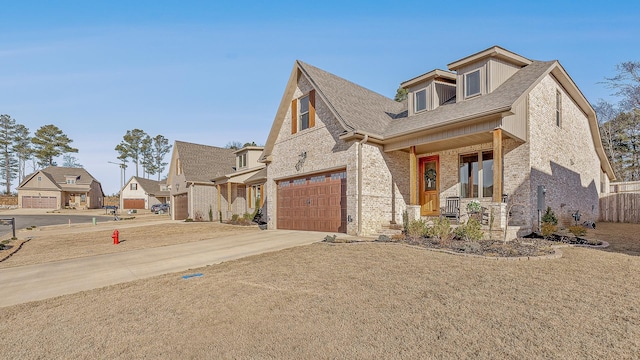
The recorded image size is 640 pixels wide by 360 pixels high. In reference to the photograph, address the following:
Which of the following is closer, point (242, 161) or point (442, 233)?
point (442, 233)

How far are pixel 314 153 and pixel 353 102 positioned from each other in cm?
310

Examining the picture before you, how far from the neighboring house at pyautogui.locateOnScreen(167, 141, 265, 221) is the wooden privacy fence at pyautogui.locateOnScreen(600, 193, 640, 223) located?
67.1 ft

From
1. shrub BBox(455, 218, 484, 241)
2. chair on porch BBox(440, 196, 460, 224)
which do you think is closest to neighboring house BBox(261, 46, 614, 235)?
chair on porch BBox(440, 196, 460, 224)

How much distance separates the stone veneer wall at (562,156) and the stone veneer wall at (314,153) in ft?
20.5

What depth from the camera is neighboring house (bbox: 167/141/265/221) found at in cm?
2367

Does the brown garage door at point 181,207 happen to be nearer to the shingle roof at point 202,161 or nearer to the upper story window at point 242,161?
the shingle roof at point 202,161

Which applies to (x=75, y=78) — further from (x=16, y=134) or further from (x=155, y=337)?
(x=16, y=134)

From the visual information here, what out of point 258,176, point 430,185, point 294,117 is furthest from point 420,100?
point 258,176

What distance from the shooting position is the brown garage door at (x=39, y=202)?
4738 cm

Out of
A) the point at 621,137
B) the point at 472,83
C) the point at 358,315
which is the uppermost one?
the point at 621,137

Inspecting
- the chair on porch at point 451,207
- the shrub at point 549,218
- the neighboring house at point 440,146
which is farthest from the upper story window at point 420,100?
the shrub at point 549,218

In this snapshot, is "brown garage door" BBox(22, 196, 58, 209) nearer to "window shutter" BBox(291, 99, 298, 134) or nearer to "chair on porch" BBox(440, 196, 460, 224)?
"window shutter" BBox(291, 99, 298, 134)

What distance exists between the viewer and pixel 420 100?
14188 millimetres

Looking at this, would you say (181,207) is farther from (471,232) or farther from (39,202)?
(39,202)
